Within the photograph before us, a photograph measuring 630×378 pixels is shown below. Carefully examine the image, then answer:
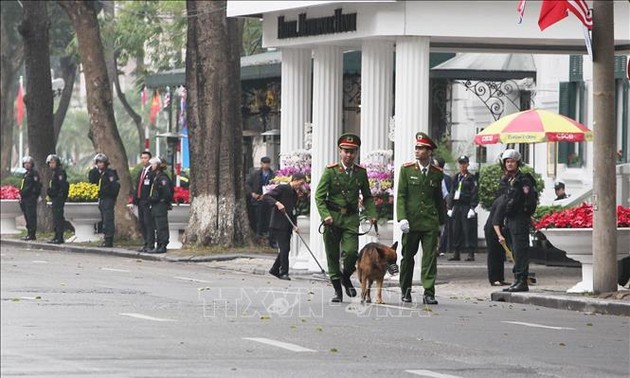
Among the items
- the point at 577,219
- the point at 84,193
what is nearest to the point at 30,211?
the point at 84,193

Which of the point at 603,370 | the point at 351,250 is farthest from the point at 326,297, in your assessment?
the point at 603,370

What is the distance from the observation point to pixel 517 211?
23.6 meters

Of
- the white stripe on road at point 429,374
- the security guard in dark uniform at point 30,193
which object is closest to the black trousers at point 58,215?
the security guard in dark uniform at point 30,193

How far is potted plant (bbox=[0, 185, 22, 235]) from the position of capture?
145ft

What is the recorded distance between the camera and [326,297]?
22.4m

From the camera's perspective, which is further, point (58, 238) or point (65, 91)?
point (65, 91)

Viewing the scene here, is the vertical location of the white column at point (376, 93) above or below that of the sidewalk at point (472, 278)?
above

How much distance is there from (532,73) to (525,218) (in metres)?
14.3

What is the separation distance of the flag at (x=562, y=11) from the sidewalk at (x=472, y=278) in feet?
10.6

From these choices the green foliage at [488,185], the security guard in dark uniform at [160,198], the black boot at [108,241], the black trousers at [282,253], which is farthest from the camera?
the black boot at [108,241]

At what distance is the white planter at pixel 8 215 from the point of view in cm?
4425

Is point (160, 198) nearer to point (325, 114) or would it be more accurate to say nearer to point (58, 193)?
point (58, 193)

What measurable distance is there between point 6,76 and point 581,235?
144 ft

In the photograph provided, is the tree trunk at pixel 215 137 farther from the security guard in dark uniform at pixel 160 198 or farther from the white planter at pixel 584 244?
the white planter at pixel 584 244
